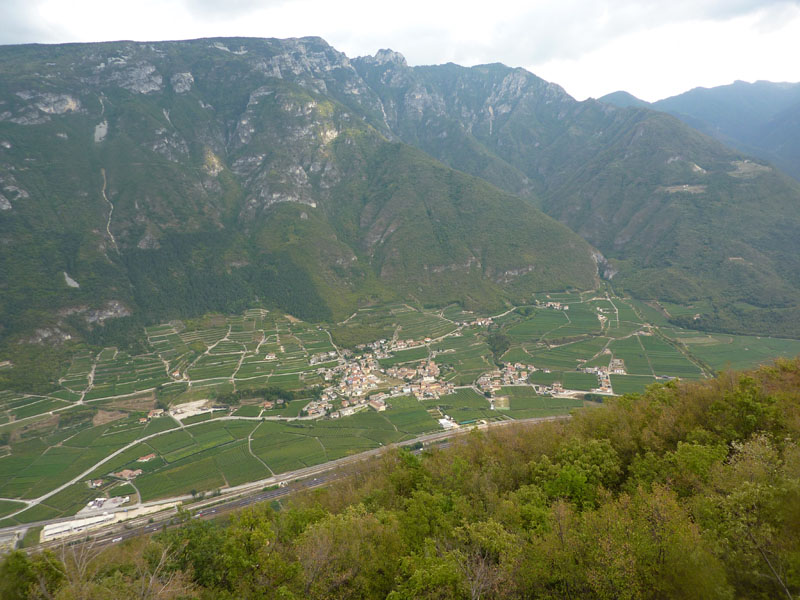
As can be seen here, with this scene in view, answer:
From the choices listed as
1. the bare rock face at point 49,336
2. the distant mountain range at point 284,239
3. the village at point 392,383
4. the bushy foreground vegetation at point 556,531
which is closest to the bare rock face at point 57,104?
the distant mountain range at point 284,239

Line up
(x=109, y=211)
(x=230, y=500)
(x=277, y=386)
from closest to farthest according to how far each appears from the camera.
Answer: (x=230, y=500) < (x=277, y=386) < (x=109, y=211)

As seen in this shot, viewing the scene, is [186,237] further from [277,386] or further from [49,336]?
[277,386]

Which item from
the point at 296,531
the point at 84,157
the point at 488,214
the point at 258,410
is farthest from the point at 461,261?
the point at 84,157

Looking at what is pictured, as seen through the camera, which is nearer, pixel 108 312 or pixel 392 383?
pixel 392 383

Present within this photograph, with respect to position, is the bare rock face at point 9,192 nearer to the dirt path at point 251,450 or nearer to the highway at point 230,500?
the highway at point 230,500

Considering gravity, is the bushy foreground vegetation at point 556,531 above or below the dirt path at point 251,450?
above

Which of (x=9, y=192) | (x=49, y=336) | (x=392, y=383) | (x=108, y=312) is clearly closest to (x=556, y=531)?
(x=392, y=383)

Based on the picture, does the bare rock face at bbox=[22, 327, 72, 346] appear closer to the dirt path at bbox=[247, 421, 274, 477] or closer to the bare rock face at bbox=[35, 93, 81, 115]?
the dirt path at bbox=[247, 421, 274, 477]
